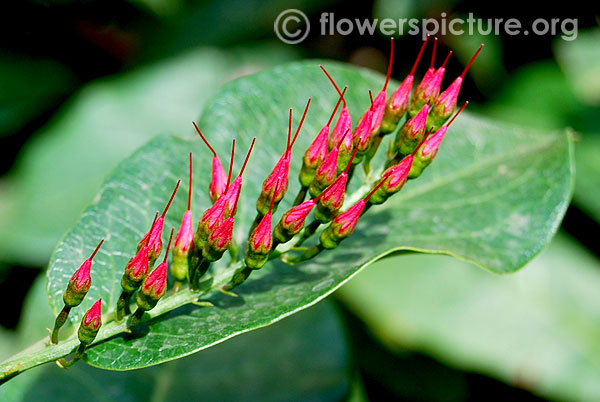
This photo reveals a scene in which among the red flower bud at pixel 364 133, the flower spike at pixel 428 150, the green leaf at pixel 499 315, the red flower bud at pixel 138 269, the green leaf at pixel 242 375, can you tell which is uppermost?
the red flower bud at pixel 364 133

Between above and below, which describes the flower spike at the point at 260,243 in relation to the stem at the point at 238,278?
above

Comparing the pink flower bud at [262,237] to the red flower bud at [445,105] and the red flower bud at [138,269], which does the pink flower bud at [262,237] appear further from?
the red flower bud at [445,105]

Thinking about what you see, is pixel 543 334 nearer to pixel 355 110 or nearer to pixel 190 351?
pixel 355 110

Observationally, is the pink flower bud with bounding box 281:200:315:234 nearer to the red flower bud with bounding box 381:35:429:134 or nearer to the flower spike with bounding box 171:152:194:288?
the flower spike with bounding box 171:152:194:288

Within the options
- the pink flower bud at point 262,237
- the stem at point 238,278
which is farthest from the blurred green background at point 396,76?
the pink flower bud at point 262,237

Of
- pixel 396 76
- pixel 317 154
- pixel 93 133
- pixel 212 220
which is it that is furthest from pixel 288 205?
pixel 396 76

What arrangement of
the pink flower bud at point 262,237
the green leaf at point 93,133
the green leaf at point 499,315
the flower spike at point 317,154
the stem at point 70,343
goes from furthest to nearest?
the green leaf at point 499,315
the green leaf at point 93,133
the flower spike at point 317,154
the pink flower bud at point 262,237
the stem at point 70,343

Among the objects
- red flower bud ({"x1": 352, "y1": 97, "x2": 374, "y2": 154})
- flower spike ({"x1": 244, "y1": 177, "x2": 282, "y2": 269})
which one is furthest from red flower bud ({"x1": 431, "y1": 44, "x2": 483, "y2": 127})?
flower spike ({"x1": 244, "y1": 177, "x2": 282, "y2": 269})

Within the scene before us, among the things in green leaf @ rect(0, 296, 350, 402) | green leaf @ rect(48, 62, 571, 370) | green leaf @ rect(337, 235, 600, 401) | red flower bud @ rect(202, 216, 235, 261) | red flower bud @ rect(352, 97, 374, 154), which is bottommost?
green leaf @ rect(337, 235, 600, 401)
